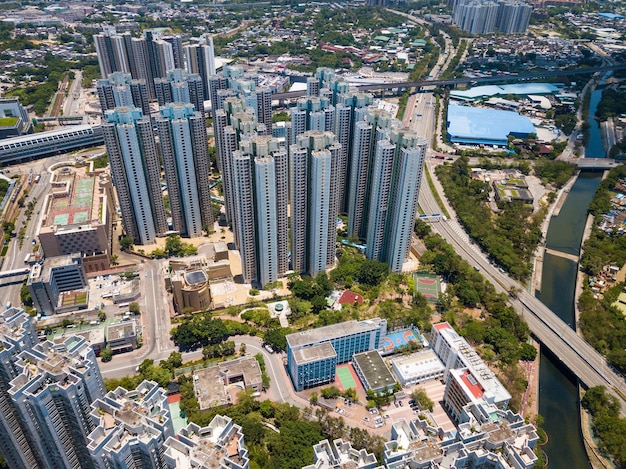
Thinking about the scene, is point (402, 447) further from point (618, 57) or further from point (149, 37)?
point (618, 57)

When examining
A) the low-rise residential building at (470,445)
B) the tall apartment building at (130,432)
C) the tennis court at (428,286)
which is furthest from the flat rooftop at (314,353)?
the tall apartment building at (130,432)

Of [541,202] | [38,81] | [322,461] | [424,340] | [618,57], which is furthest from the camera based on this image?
[618,57]

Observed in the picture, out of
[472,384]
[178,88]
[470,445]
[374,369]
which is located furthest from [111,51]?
[470,445]

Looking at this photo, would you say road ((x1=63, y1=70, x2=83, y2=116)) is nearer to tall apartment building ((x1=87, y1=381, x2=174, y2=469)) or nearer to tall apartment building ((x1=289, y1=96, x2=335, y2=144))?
tall apartment building ((x1=289, y1=96, x2=335, y2=144))

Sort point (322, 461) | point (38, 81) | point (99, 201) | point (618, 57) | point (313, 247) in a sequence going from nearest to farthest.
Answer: point (322, 461)
point (313, 247)
point (99, 201)
point (38, 81)
point (618, 57)

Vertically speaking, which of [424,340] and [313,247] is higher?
[313,247]

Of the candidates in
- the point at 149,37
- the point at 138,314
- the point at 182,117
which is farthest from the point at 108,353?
the point at 149,37

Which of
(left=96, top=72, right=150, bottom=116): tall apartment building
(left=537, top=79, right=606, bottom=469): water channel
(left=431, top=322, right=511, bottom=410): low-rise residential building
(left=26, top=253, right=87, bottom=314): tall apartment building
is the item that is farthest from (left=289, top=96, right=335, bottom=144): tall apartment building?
(left=537, top=79, right=606, bottom=469): water channel

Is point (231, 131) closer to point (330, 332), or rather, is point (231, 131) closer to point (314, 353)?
point (330, 332)
